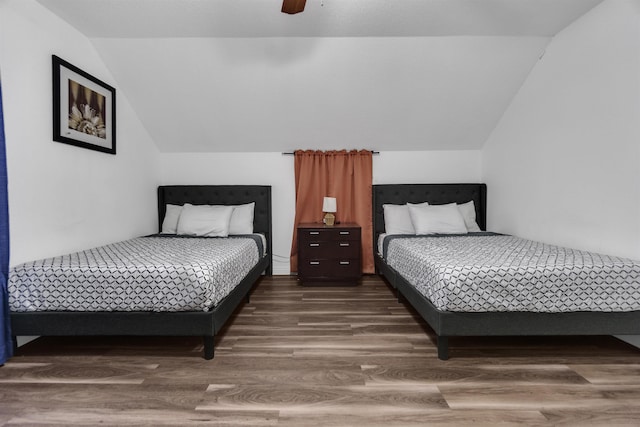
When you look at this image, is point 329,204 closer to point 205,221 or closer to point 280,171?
point 280,171

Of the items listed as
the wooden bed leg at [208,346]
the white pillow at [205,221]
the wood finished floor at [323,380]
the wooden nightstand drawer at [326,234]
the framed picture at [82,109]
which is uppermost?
the framed picture at [82,109]

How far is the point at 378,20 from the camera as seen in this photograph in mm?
2805

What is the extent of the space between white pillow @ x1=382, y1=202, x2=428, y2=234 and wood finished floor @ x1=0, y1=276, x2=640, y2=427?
4.95ft

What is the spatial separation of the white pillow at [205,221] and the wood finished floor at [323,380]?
135 cm

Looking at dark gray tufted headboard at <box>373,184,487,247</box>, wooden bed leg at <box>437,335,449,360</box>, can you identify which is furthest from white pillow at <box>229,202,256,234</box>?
wooden bed leg at <box>437,335,449,360</box>

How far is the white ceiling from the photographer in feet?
8.79

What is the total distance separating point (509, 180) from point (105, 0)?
384cm

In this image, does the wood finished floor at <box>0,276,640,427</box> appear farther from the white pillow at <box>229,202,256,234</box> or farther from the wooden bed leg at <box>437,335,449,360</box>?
the white pillow at <box>229,202,256,234</box>

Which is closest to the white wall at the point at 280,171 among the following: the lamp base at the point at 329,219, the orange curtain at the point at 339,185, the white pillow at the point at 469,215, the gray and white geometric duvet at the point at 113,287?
the orange curtain at the point at 339,185

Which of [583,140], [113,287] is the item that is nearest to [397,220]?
[583,140]

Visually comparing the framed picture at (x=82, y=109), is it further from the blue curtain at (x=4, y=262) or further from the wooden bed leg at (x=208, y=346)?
the wooden bed leg at (x=208, y=346)

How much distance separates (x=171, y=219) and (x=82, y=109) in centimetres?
145

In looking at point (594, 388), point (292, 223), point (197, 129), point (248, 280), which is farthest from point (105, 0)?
point (594, 388)

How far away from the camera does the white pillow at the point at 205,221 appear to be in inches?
146
